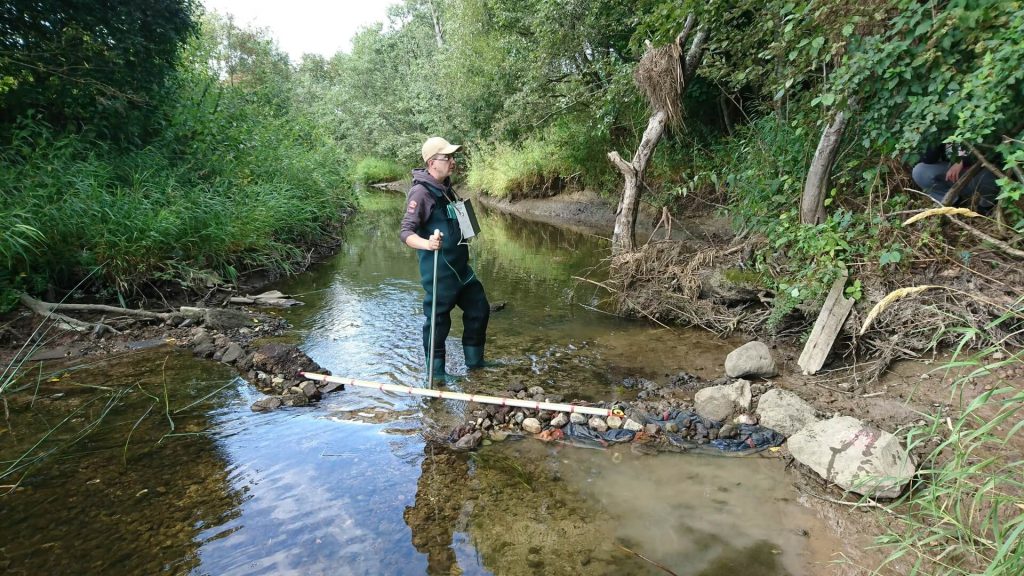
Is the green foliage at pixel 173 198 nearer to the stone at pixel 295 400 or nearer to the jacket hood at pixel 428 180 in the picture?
the stone at pixel 295 400

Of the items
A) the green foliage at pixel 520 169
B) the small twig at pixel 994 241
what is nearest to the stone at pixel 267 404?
the small twig at pixel 994 241

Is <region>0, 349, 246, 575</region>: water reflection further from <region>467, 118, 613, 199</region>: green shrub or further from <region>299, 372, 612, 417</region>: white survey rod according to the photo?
<region>467, 118, 613, 199</region>: green shrub

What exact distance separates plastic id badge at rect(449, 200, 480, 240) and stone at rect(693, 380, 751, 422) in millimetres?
2282

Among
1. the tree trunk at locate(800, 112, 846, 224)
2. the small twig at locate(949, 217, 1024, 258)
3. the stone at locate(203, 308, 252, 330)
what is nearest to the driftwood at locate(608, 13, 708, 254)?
Result: the tree trunk at locate(800, 112, 846, 224)

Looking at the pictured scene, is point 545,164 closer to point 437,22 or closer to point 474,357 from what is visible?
point 474,357

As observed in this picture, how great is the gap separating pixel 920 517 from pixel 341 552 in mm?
3010

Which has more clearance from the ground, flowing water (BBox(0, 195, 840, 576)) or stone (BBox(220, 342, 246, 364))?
stone (BBox(220, 342, 246, 364))

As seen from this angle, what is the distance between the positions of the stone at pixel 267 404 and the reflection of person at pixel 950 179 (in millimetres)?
5434

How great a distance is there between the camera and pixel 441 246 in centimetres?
433

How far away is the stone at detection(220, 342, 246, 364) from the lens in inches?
203

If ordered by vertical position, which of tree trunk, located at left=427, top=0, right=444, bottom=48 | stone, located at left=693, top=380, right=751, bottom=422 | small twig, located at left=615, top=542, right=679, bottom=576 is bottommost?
small twig, located at left=615, top=542, right=679, bottom=576

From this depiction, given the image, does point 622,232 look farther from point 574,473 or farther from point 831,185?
point 574,473

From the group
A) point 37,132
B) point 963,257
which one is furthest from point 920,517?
point 37,132

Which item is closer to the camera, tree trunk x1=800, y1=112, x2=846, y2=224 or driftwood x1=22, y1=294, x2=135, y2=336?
tree trunk x1=800, y1=112, x2=846, y2=224
